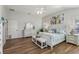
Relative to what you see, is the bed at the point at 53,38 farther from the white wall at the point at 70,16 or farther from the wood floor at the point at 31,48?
the white wall at the point at 70,16

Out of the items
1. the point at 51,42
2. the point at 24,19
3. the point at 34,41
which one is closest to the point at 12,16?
the point at 24,19

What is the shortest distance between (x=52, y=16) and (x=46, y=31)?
384 millimetres

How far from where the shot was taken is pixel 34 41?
1.92 meters

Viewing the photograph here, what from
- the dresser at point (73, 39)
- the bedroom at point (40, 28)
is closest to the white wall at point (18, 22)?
the bedroom at point (40, 28)

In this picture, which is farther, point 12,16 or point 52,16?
point 52,16

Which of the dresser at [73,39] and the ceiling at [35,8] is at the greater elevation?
the ceiling at [35,8]

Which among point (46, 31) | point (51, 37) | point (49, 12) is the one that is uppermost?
point (49, 12)

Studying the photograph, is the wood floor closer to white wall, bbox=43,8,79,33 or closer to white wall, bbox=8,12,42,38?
white wall, bbox=8,12,42,38

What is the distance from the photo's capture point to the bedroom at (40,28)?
71.2 inches

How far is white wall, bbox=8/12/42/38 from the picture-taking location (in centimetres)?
181

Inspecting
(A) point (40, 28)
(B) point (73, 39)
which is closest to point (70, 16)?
(B) point (73, 39)

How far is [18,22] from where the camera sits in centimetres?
188

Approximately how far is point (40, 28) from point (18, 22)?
21.0 inches

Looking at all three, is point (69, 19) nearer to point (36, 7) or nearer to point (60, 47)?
point (60, 47)
